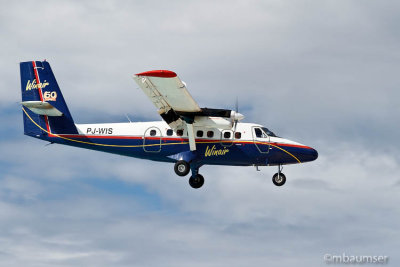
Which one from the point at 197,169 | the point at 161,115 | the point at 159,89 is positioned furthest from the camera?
the point at 197,169

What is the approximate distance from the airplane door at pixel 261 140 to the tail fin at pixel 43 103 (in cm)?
952

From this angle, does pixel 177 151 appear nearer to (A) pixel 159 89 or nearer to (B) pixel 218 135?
(B) pixel 218 135

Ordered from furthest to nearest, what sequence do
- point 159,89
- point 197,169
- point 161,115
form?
point 197,169
point 161,115
point 159,89

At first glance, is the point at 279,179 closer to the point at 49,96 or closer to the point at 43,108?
the point at 43,108

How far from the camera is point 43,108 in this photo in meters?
36.8

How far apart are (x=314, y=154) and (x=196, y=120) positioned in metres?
6.55

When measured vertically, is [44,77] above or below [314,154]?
above

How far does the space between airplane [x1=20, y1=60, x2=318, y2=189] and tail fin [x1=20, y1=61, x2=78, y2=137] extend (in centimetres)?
5

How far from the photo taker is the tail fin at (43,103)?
37.0 m

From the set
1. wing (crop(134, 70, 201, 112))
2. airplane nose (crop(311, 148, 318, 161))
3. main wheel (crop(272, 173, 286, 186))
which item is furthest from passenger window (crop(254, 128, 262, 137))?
wing (crop(134, 70, 201, 112))

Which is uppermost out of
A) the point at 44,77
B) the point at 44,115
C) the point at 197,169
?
the point at 44,77

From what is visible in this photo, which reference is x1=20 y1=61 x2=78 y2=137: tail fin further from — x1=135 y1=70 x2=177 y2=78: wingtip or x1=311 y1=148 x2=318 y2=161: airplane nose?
x1=311 y1=148 x2=318 y2=161: airplane nose

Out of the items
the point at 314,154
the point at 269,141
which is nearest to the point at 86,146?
the point at 269,141

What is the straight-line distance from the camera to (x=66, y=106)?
3775 centimetres
